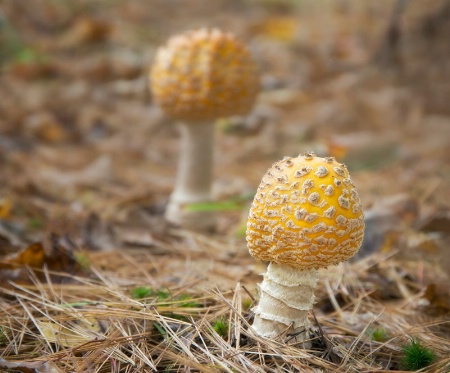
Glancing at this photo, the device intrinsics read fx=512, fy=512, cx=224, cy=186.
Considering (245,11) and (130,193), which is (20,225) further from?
(245,11)

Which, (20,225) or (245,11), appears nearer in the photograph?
(20,225)

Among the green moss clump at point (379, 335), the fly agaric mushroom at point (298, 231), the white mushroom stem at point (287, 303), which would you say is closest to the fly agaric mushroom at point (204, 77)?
the fly agaric mushroom at point (298, 231)

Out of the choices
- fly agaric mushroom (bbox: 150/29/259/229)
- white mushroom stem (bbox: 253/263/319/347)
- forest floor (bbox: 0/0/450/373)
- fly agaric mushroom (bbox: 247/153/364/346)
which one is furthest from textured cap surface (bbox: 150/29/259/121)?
white mushroom stem (bbox: 253/263/319/347)

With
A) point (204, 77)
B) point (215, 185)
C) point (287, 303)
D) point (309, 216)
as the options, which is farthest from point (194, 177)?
point (309, 216)

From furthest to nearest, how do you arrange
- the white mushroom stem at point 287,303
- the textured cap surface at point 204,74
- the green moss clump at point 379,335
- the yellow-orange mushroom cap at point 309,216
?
the textured cap surface at point 204,74 < the green moss clump at point 379,335 < the white mushroom stem at point 287,303 < the yellow-orange mushroom cap at point 309,216

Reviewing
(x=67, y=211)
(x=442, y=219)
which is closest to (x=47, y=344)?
(x=67, y=211)

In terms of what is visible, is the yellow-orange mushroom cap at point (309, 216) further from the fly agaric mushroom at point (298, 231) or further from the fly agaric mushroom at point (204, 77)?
the fly agaric mushroom at point (204, 77)

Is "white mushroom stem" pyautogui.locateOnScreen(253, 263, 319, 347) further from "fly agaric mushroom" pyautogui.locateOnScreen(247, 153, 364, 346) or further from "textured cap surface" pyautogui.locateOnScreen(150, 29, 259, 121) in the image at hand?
"textured cap surface" pyautogui.locateOnScreen(150, 29, 259, 121)
